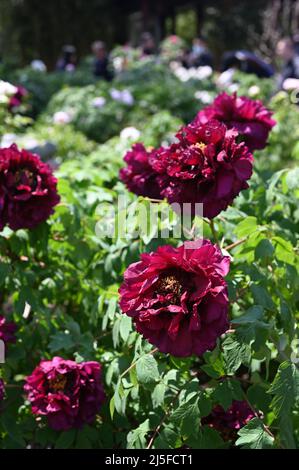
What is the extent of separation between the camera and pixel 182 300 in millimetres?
1312

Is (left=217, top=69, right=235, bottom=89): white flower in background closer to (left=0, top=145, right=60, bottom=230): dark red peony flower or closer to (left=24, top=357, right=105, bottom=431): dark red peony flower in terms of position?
(left=0, top=145, right=60, bottom=230): dark red peony flower

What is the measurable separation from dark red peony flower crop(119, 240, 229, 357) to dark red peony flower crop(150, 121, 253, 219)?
184 mm

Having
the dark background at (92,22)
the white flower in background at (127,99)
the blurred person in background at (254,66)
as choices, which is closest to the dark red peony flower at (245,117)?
the white flower in background at (127,99)

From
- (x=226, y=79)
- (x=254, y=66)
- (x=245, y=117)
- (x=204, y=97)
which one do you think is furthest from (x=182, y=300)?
(x=254, y=66)

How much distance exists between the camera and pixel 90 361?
1846 mm

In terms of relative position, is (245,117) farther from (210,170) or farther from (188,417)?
(188,417)

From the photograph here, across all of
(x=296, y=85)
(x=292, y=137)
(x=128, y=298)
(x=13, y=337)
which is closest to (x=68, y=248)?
(x=13, y=337)

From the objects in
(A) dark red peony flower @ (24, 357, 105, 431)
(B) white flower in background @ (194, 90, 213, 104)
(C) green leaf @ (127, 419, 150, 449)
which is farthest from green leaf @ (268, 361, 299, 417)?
(B) white flower in background @ (194, 90, 213, 104)

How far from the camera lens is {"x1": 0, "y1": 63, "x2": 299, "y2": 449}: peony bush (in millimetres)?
1374

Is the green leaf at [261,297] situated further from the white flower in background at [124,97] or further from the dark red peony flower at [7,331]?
the white flower in background at [124,97]

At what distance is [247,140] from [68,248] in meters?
0.70

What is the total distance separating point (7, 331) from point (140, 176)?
2.03 feet

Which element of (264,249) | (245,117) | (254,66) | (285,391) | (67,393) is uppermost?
(254,66)

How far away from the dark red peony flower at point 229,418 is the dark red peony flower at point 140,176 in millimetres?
658
